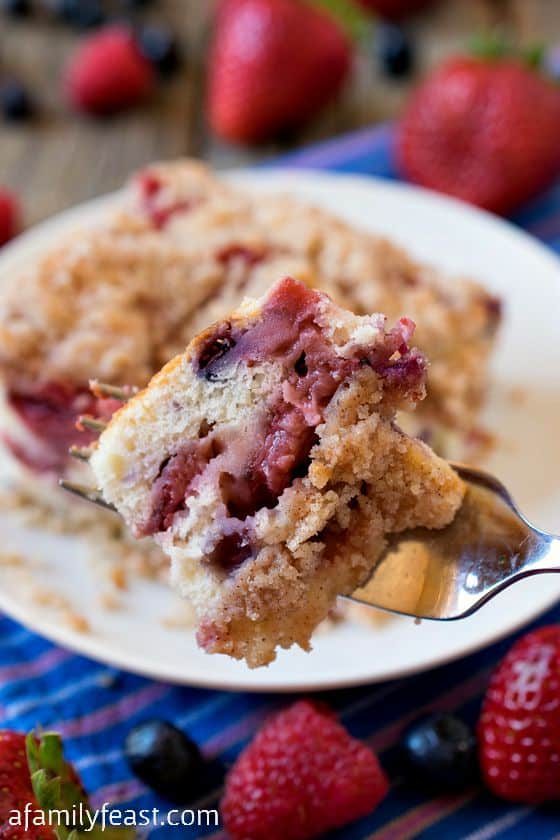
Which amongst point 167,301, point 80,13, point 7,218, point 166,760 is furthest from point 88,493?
point 80,13

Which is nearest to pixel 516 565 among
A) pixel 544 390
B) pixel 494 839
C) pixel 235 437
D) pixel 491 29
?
pixel 235 437

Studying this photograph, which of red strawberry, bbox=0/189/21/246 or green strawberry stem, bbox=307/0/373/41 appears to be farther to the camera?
green strawberry stem, bbox=307/0/373/41

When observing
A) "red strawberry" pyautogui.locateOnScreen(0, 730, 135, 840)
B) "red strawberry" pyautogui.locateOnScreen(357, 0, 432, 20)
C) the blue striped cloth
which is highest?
"red strawberry" pyautogui.locateOnScreen(357, 0, 432, 20)

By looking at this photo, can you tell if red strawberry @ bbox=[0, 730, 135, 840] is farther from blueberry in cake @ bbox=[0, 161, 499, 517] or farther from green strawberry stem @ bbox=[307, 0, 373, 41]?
green strawberry stem @ bbox=[307, 0, 373, 41]

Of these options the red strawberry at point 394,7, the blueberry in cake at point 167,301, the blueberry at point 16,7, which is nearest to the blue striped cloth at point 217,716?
→ the blueberry in cake at point 167,301

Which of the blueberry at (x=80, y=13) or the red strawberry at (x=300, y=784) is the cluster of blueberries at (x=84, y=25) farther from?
the red strawberry at (x=300, y=784)

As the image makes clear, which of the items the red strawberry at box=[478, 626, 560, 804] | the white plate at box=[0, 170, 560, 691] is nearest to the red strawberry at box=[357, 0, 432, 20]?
the white plate at box=[0, 170, 560, 691]
